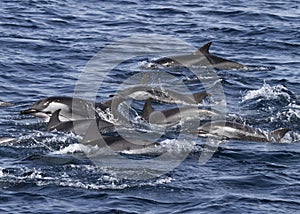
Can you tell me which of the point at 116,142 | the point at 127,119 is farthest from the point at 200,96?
the point at 116,142

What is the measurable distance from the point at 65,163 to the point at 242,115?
20.2 ft

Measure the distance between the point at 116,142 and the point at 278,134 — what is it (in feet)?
12.2

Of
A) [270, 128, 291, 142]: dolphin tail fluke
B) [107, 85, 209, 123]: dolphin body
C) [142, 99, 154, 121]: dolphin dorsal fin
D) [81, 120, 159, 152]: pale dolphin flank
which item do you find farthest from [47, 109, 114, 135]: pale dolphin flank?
[270, 128, 291, 142]: dolphin tail fluke

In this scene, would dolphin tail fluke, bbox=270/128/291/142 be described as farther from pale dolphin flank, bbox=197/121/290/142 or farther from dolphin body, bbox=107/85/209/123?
dolphin body, bbox=107/85/209/123

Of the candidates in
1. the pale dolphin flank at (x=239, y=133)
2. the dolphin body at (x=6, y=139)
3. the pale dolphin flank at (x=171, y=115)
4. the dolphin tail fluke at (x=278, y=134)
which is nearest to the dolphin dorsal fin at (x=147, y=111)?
the pale dolphin flank at (x=171, y=115)

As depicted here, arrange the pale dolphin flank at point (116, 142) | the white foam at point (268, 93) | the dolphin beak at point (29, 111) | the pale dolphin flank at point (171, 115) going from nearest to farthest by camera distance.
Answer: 1. the pale dolphin flank at point (116, 142)
2. the pale dolphin flank at point (171, 115)
3. the dolphin beak at point (29, 111)
4. the white foam at point (268, 93)

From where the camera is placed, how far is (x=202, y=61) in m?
28.1

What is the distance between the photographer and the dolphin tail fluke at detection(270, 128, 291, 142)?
19.6m

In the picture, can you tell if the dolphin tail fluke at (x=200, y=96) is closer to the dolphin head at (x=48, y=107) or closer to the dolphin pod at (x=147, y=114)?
the dolphin pod at (x=147, y=114)

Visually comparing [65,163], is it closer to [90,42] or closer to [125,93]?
[125,93]

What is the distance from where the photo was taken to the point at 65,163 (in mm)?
17375

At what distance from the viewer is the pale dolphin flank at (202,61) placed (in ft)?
91.4

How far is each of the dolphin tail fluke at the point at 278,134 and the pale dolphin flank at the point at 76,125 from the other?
352 cm

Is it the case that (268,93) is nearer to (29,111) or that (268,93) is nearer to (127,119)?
(127,119)
